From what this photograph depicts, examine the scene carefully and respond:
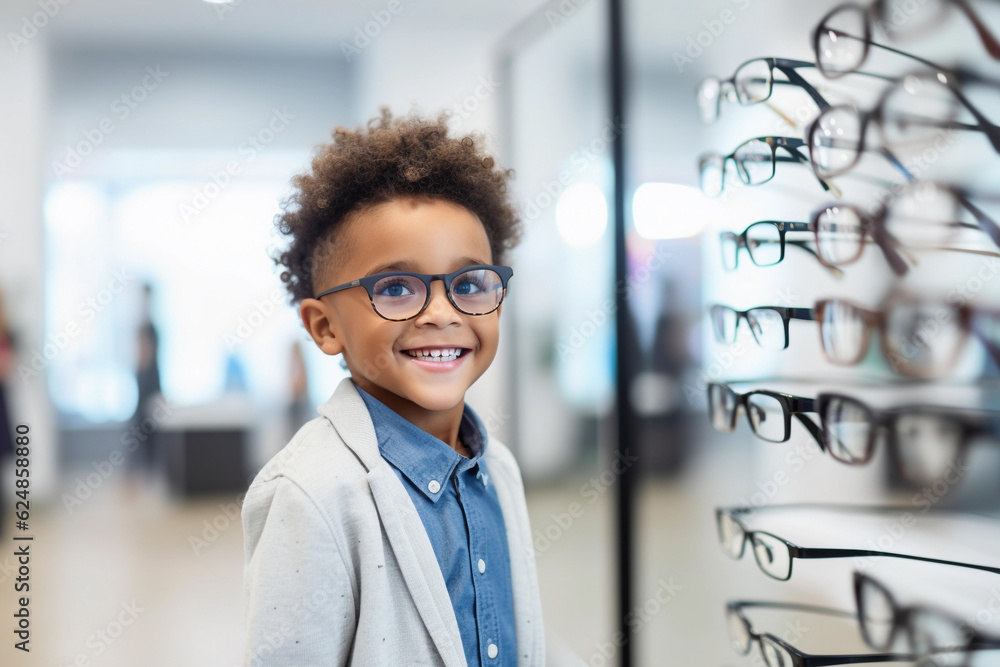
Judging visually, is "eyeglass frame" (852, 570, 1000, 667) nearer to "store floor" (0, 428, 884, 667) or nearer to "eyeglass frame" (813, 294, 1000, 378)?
"eyeglass frame" (813, 294, 1000, 378)

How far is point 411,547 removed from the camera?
696 mm

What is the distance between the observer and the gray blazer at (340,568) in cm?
66

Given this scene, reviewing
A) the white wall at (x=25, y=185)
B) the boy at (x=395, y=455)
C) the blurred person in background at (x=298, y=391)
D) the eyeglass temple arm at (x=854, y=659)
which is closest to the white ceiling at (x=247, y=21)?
the white wall at (x=25, y=185)

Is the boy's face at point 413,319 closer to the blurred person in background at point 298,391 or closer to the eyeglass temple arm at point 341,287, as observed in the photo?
the eyeglass temple arm at point 341,287

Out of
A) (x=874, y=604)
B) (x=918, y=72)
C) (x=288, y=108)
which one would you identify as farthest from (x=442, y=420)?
(x=288, y=108)

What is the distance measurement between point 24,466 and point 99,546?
1334mm

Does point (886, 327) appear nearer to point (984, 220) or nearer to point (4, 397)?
point (984, 220)

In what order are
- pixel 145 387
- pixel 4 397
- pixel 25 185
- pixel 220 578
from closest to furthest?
pixel 4 397 < pixel 220 578 < pixel 25 185 < pixel 145 387

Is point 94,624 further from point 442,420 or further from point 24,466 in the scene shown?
point 442,420

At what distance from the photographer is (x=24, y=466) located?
148cm

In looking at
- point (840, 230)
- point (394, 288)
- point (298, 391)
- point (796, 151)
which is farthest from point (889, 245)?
point (298, 391)

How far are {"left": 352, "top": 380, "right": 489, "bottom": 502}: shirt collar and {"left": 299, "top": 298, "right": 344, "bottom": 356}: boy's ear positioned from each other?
6 cm

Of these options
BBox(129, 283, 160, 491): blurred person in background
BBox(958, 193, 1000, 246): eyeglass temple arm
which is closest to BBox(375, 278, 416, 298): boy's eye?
BBox(958, 193, 1000, 246): eyeglass temple arm

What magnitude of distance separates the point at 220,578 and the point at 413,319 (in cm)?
213
